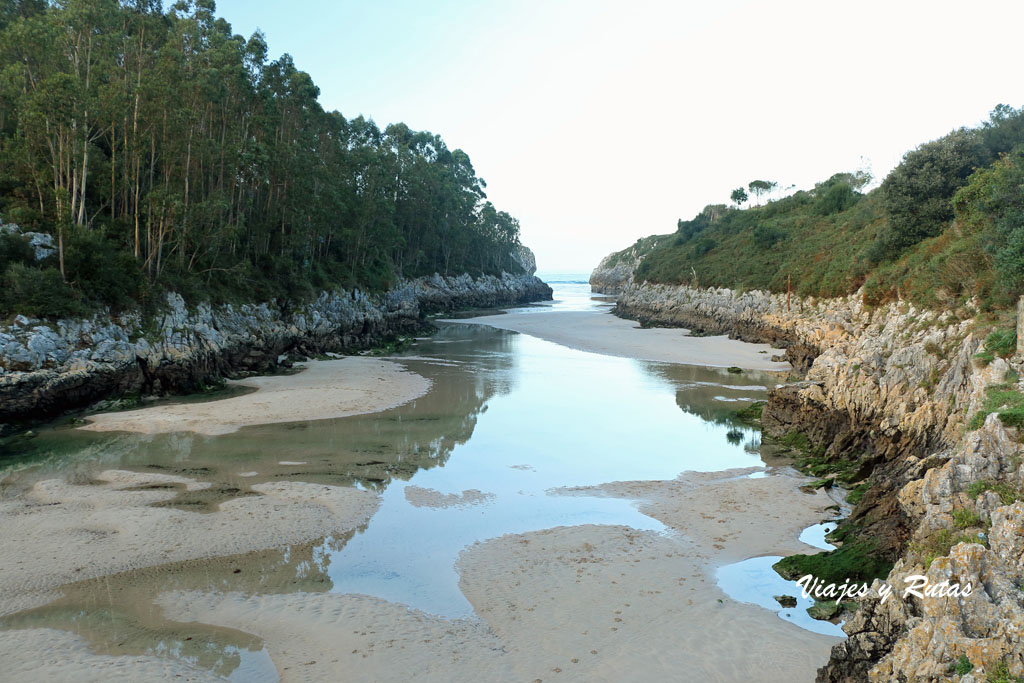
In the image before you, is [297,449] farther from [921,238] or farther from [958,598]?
[921,238]

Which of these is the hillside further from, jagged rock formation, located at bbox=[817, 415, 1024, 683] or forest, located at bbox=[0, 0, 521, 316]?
forest, located at bbox=[0, 0, 521, 316]

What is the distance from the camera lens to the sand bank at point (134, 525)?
12.3 meters

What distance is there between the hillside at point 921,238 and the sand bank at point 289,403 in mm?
22016

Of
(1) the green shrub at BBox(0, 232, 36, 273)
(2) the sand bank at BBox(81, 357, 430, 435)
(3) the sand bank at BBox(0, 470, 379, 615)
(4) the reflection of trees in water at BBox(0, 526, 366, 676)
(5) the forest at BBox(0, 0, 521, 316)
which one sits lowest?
(4) the reflection of trees in water at BBox(0, 526, 366, 676)

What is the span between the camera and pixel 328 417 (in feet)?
83.5

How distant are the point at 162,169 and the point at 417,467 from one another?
2699cm

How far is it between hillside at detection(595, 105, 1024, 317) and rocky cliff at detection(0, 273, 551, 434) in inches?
1237

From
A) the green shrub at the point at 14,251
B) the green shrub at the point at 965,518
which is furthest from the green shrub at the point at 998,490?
the green shrub at the point at 14,251

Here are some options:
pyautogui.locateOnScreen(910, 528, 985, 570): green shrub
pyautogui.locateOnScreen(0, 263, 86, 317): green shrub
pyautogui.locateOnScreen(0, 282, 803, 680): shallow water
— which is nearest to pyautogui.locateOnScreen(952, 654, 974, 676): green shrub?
pyautogui.locateOnScreen(910, 528, 985, 570): green shrub

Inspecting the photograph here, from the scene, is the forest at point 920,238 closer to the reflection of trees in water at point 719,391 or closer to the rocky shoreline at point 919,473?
the rocky shoreline at point 919,473

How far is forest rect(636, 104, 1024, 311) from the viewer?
18922 mm

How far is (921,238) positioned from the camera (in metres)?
32.2

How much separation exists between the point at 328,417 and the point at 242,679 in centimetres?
1690

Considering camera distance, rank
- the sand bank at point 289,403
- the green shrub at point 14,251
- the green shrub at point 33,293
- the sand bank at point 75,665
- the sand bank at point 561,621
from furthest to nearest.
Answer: the green shrub at point 14,251, the green shrub at point 33,293, the sand bank at point 289,403, the sand bank at point 561,621, the sand bank at point 75,665
